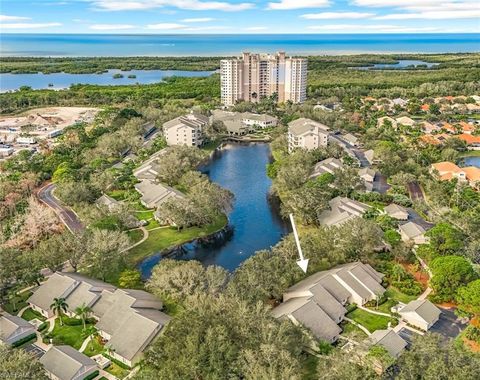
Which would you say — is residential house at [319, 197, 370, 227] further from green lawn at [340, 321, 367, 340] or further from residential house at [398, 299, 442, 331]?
green lawn at [340, 321, 367, 340]

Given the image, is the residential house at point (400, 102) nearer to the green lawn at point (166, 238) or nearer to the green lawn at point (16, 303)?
the green lawn at point (166, 238)

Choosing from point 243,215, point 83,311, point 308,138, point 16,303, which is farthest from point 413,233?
point 16,303

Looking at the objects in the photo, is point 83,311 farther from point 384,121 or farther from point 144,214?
point 384,121

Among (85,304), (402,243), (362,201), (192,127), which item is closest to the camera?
(85,304)

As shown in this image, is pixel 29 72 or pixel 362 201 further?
pixel 29 72

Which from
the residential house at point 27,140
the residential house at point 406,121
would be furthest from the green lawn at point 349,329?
the residential house at point 27,140

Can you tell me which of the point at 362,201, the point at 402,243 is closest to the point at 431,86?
the point at 362,201

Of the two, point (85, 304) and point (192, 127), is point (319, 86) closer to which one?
point (192, 127)

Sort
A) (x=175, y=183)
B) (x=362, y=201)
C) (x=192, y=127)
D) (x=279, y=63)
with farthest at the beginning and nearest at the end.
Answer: (x=279, y=63) < (x=192, y=127) < (x=175, y=183) < (x=362, y=201)
